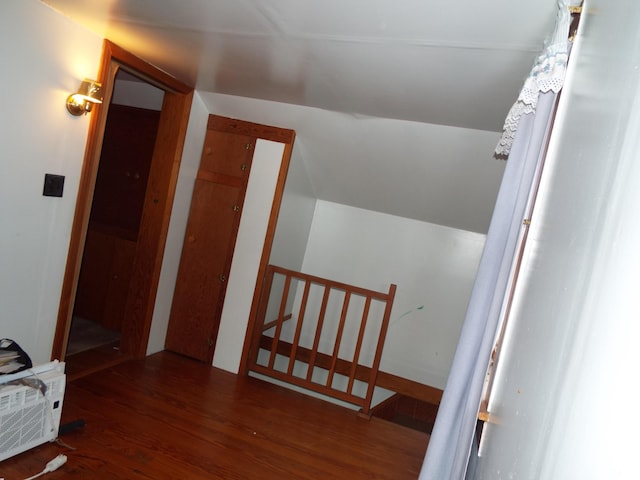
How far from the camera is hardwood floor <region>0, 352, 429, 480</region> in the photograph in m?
2.26

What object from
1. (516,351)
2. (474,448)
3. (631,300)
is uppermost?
(631,300)

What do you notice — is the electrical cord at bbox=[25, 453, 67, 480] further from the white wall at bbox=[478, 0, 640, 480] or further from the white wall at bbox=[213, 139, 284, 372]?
the white wall at bbox=[478, 0, 640, 480]

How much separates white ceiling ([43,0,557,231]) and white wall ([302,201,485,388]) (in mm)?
826

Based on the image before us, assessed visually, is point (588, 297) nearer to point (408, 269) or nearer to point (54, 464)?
point (54, 464)

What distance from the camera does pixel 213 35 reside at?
217cm

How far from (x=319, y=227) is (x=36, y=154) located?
253 cm

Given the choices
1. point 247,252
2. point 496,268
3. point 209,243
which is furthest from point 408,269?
point 496,268

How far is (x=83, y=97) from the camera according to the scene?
8.11 ft

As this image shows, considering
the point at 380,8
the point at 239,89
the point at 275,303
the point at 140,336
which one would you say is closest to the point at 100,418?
the point at 140,336

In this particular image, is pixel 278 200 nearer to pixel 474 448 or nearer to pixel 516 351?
pixel 474 448

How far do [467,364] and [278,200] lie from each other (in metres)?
2.29

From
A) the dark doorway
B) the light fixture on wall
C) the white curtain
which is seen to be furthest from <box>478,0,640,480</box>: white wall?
the dark doorway

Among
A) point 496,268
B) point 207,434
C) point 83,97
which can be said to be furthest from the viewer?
point 207,434

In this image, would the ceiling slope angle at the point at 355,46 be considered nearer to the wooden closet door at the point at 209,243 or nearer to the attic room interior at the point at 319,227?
the attic room interior at the point at 319,227
